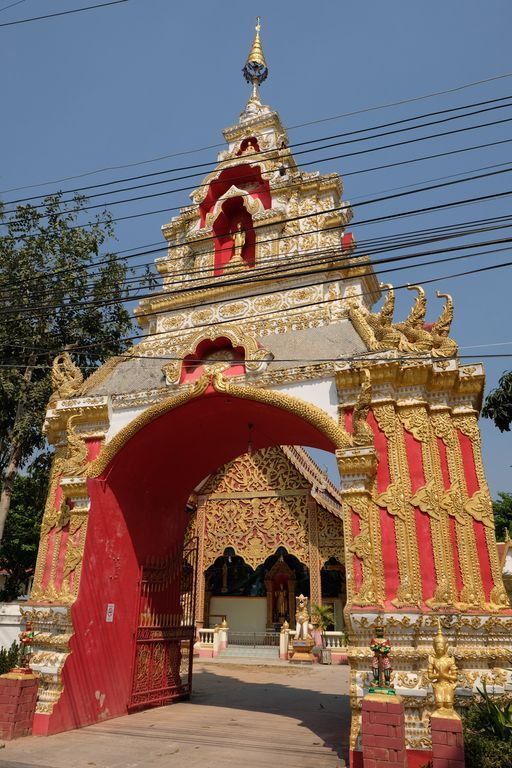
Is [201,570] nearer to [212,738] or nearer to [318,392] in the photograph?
[212,738]

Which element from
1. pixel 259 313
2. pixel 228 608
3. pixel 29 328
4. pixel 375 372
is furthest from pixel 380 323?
pixel 228 608

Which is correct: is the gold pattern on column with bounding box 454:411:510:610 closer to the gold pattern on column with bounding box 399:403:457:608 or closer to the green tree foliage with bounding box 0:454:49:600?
the gold pattern on column with bounding box 399:403:457:608

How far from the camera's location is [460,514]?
668 cm

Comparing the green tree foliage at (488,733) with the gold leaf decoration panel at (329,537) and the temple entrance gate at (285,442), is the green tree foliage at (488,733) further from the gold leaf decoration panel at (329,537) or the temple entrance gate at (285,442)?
the gold leaf decoration panel at (329,537)

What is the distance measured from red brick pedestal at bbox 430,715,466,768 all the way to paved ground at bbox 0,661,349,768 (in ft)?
5.02

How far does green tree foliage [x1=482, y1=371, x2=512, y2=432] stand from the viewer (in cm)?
1117

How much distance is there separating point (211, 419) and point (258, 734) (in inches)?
162

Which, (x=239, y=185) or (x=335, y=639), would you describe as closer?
(x=239, y=185)

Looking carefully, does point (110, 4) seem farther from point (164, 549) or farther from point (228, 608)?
point (228, 608)

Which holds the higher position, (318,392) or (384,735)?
(318,392)

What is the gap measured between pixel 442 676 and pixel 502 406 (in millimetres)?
7102

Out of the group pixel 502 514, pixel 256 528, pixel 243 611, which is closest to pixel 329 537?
pixel 256 528

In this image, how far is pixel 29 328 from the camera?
1362 cm

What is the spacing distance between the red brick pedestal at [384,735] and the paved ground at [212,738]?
0.97m
